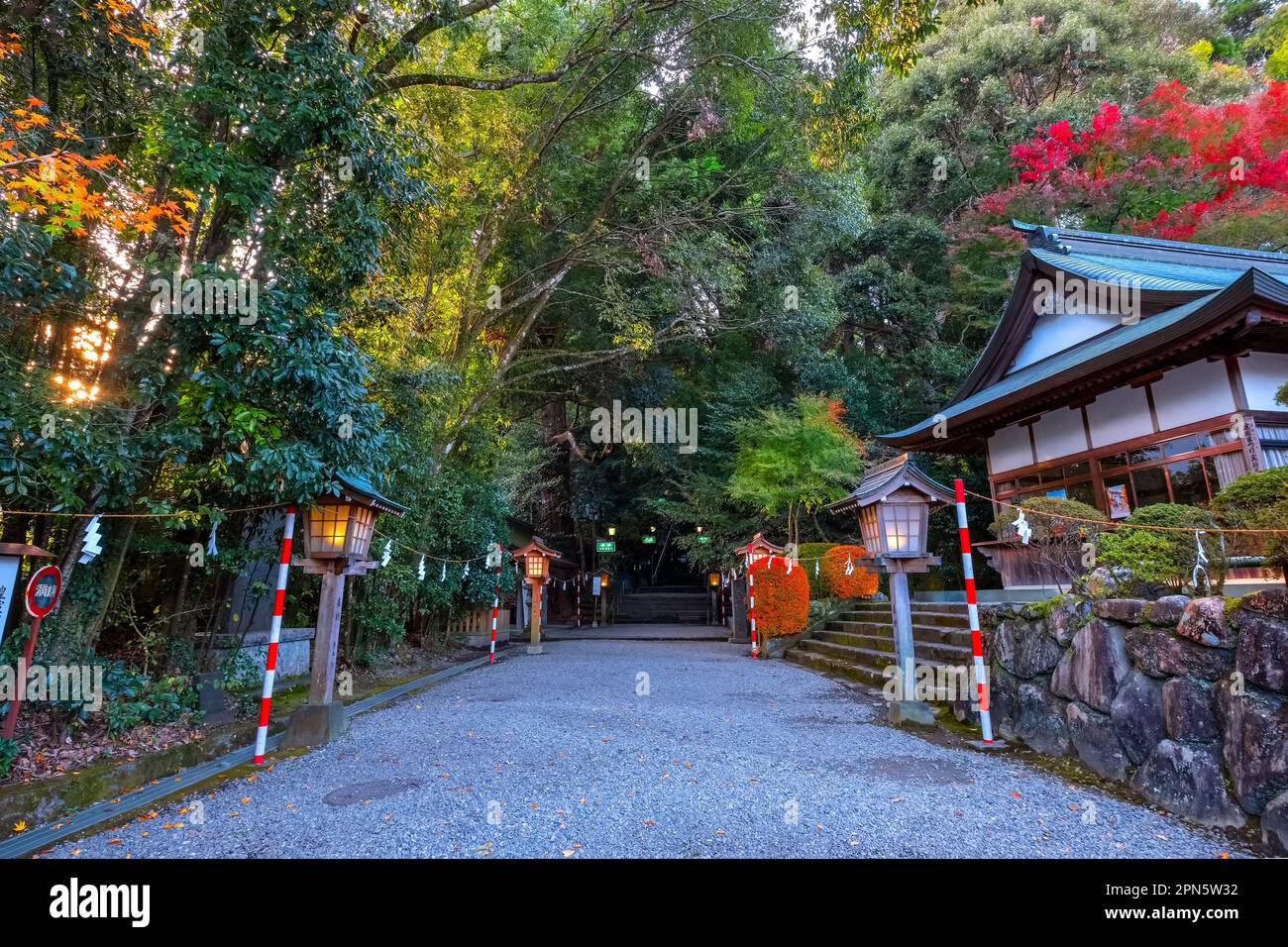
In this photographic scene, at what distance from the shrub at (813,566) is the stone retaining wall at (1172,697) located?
6.84 metres

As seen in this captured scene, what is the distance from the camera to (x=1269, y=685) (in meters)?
2.75

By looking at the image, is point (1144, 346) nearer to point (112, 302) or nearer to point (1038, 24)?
point (112, 302)

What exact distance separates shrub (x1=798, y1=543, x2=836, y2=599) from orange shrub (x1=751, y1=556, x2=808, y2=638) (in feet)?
3.69

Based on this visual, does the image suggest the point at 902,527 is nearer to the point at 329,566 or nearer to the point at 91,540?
the point at 329,566

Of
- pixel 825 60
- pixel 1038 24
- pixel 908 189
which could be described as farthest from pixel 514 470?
pixel 1038 24

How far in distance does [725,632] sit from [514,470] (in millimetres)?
7437

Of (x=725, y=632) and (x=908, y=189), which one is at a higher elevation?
(x=908, y=189)

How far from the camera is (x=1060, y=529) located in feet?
16.7

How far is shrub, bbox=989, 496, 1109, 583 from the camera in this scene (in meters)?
4.71

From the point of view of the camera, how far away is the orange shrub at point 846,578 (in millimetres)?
10422

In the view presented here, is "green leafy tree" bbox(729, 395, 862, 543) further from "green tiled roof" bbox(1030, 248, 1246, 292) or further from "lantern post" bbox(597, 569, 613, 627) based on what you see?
"lantern post" bbox(597, 569, 613, 627)

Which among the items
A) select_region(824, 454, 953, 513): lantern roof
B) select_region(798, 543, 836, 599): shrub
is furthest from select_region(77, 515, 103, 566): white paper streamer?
select_region(798, 543, 836, 599): shrub

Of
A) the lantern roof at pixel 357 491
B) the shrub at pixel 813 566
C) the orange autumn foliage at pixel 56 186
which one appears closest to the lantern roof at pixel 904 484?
the lantern roof at pixel 357 491

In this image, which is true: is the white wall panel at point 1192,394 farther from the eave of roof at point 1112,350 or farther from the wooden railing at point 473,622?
the wooden railing at point 473,622
